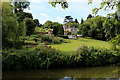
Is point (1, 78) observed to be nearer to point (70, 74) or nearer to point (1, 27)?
point (70, 74)

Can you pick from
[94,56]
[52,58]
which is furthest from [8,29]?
[94,56]

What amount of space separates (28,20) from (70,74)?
906 inches

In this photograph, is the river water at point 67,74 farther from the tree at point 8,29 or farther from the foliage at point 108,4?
the foliage at point 108,4

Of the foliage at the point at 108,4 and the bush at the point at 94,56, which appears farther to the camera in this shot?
the bush at the point at 94,56

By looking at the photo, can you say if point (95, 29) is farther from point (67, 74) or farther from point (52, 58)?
point (67, 74)

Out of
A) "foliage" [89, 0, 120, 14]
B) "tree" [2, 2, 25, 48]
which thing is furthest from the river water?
"foliage" [89, 0, 120, 14]

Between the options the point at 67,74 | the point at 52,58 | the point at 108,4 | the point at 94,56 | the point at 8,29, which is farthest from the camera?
the point at 8,29

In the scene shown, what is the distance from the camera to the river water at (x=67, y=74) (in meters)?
10.4

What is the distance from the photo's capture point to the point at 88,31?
47406 millimetres

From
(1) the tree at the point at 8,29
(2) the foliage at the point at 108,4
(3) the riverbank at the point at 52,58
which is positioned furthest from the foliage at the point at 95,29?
(2) the foliage at the point at 108,4

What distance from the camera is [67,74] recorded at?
37.1 ft

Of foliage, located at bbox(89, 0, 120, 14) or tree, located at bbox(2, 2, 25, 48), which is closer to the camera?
foliage, located at bbox(89, 0, 120, 14)

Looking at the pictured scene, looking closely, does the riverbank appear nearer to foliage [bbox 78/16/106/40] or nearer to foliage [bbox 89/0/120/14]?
foliage [bbox 89/0/120/14]

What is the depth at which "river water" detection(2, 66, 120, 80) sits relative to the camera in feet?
34.2
